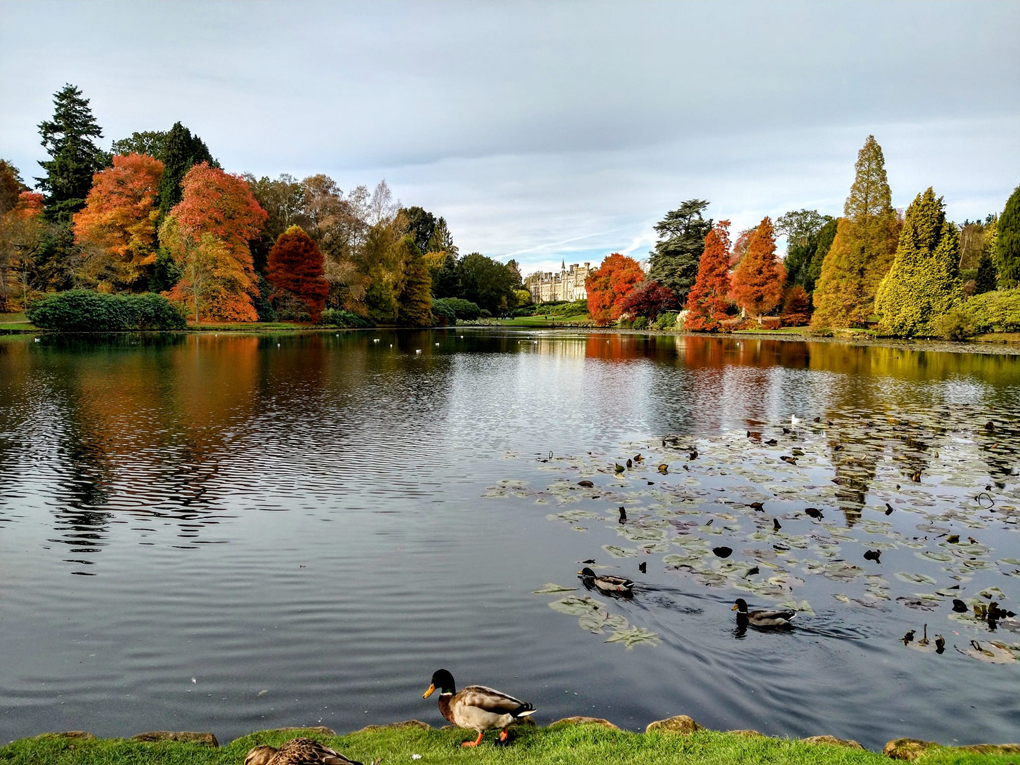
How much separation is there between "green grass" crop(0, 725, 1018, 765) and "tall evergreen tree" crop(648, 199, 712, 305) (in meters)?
74.6

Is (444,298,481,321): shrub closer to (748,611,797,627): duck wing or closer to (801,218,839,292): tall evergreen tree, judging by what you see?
(801,218,839,292): tall evergreen tree

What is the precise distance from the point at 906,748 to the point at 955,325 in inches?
2078

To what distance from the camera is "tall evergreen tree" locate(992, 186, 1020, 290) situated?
153 feet

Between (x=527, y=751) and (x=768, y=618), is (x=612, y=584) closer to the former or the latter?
(x=768, y=618)

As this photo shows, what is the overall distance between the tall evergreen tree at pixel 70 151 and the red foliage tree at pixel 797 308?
242ft

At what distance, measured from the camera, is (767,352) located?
1613 inches

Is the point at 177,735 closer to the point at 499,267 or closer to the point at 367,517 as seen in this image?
the point at 367,517

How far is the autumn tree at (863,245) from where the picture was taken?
5488 cm

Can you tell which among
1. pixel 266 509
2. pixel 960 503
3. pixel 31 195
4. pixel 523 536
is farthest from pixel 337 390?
pixel 31 195

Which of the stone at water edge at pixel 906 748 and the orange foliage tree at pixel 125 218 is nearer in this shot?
the stone at water edge at pixel 906 748

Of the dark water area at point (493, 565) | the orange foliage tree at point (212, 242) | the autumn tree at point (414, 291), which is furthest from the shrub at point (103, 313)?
the dark water area at point (493, 565)

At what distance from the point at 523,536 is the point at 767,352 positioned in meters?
36.9

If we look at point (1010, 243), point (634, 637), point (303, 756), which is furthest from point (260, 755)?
point (1010, 243)

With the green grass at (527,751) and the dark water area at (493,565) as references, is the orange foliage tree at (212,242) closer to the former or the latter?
the dark water area at (493,565)
